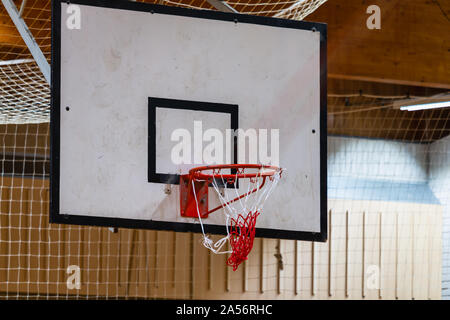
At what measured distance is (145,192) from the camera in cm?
324

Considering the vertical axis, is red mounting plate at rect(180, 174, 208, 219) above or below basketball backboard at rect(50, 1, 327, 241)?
below

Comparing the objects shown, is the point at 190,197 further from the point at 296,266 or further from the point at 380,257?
the point at 380,257

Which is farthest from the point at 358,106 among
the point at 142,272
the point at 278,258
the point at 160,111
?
the point at 160,111

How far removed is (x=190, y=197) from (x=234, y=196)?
226 millimetres

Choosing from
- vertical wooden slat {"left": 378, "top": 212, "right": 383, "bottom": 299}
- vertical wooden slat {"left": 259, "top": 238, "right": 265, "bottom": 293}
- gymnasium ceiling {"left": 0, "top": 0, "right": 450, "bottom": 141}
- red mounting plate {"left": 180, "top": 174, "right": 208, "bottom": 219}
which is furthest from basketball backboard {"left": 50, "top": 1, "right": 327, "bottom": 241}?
vertical wooden slat {"left": 378, "top": 212, "right": 383, "bottom": 299}

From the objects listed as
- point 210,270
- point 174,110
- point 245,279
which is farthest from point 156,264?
point 174,110

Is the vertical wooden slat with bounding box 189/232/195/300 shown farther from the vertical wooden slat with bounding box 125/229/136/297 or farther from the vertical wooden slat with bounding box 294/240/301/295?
the vertical wooden slat with bounding box 294/240/301/295

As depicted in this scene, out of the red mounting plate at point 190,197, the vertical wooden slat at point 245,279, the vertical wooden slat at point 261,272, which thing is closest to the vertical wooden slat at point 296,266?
the vertical wooden slat at point 261,272

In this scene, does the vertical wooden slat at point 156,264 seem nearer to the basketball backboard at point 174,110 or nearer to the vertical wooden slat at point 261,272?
the vertical wooden slat at point 261,272

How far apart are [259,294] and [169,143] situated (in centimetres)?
357

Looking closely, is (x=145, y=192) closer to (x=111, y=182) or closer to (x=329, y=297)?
(x=111, y=182)

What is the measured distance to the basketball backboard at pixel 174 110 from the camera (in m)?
3.19

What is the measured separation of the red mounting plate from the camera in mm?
3268

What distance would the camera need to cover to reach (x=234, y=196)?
3.36 meters
